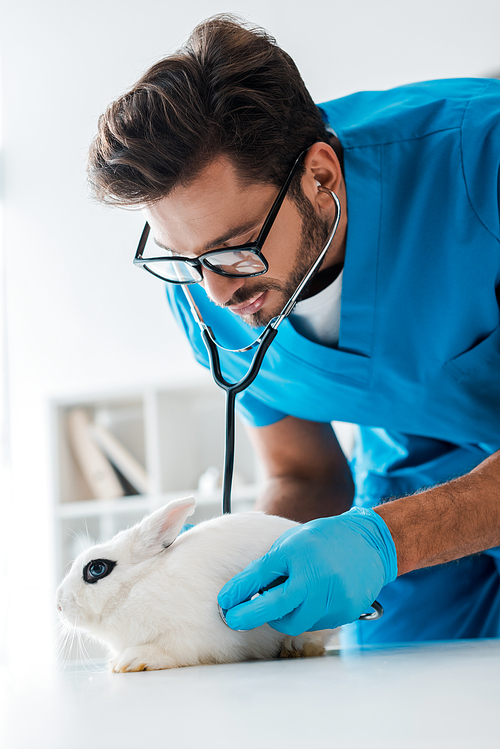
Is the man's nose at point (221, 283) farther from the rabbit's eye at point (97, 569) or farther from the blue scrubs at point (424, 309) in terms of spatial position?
the rabbit's eye at point (97, 569)

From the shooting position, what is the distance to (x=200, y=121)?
38.6 inches

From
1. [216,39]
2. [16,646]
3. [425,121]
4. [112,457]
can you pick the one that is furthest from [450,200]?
[16,646]

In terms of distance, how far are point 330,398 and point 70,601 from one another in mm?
635

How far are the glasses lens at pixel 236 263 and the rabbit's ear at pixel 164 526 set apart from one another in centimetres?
40

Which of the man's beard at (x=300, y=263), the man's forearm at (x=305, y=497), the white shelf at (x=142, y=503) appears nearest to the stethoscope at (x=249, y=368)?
the man's beard at (x=300, y=263)

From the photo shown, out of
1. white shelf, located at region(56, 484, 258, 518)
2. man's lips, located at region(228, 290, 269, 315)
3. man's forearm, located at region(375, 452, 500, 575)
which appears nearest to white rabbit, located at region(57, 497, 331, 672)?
man's forearm, located at region(375, 452, 500, 575)

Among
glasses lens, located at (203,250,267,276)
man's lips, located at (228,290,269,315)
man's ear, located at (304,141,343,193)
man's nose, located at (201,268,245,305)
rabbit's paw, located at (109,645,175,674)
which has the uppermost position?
man's ear, located at (304,141,343,193)

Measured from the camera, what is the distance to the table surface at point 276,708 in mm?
379

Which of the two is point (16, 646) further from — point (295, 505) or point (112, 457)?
point (295, 505)

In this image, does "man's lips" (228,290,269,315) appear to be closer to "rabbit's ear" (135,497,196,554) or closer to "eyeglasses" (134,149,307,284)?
"eyeglasses" (134,149,307,284)

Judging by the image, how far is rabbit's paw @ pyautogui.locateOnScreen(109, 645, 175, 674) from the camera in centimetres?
78

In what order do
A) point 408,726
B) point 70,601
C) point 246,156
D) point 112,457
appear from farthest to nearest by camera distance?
1. point 112,457
2. point 246,156
3. point 70,601
4. point 408,726

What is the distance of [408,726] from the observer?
0.39m

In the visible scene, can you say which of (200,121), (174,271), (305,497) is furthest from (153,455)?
(200,121)
